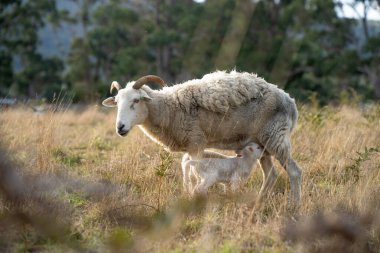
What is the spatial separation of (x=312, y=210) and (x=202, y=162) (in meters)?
1.43

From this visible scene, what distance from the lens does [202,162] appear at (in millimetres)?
6234

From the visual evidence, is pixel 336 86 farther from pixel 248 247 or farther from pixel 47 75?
pixel 248 247

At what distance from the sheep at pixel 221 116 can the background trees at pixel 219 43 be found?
17.8 metres

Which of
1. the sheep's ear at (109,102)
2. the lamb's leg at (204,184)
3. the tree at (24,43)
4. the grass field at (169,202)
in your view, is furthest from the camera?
the tree at (24,43)

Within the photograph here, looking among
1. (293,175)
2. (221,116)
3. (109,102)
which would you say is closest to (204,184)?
(221,116)

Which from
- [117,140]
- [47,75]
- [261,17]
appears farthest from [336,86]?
[117,140]

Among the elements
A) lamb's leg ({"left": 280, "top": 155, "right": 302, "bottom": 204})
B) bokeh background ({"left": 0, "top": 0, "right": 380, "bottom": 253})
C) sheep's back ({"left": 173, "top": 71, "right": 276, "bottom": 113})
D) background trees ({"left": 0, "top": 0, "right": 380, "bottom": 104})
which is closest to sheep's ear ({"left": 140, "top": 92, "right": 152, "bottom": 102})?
sheep's back ({"left": 173, "top": 71, "right": 276, "bottom": 113})

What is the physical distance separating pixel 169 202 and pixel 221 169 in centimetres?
112

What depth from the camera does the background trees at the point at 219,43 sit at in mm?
27109

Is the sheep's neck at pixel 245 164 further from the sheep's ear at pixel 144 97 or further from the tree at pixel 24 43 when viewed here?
the tree at pixel 24 43

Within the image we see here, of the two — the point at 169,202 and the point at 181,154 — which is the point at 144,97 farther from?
the point at 169,202

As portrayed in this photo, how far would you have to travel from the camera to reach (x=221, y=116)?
22.2ft

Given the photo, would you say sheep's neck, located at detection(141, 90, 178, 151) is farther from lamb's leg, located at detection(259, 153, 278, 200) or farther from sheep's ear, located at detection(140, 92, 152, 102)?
lamb's leg, located at detection(259, 153, 278, 200)

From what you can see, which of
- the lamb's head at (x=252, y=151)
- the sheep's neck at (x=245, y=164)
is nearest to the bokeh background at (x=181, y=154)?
the sheep's neck at (x=245, y=164)
